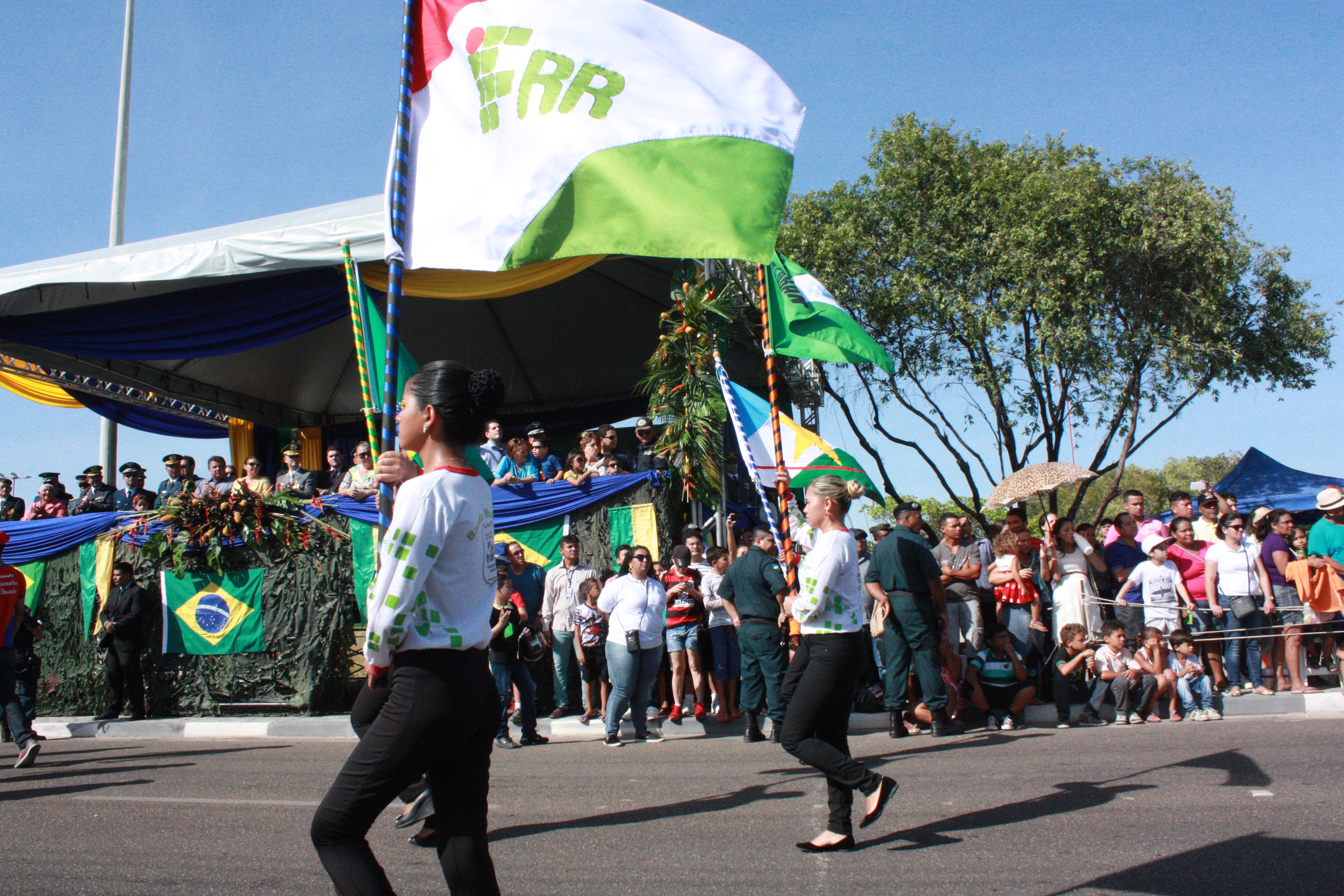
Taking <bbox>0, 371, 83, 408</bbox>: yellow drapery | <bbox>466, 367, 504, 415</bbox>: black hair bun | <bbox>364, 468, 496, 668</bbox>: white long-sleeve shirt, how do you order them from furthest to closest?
<bbox>0, 371, 83, 408</bbox>: yellow drapery
<bbox>466, 367, 504, 415</bbox>: black hair bun
<bbox>364, 468, 496, 668</bbox>: white long-sleeve shirt

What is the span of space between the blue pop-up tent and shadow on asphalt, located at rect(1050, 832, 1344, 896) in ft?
51.3

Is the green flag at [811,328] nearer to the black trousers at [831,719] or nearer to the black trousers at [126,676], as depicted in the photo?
the black trousers at [831,719]

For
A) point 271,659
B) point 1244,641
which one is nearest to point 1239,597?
point 1244,641

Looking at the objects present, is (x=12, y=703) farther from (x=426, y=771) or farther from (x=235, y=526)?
(x=426, y=771)

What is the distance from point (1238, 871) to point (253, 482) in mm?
11197

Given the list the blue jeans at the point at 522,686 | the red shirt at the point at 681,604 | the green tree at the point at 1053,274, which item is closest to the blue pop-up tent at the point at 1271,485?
the green tree at the point at 1053,274

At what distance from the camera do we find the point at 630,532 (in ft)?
36.0

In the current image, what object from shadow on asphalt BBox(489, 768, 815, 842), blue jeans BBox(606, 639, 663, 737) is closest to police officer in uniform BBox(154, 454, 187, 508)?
blue jeans BBox(606, 639, 663, 737)

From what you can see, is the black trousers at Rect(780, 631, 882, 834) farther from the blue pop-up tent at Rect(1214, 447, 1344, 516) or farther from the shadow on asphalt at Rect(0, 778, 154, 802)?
the blue pop-up tent at Rect(1214, 447, 1344, 516)

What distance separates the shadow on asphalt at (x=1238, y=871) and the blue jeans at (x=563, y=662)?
6937 mm

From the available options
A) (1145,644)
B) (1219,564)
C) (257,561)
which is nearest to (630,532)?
(257,561)

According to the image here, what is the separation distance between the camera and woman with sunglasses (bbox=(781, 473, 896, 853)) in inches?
182

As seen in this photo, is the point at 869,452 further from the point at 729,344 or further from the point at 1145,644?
the point at 1145,644

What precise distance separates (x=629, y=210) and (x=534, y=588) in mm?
6346
